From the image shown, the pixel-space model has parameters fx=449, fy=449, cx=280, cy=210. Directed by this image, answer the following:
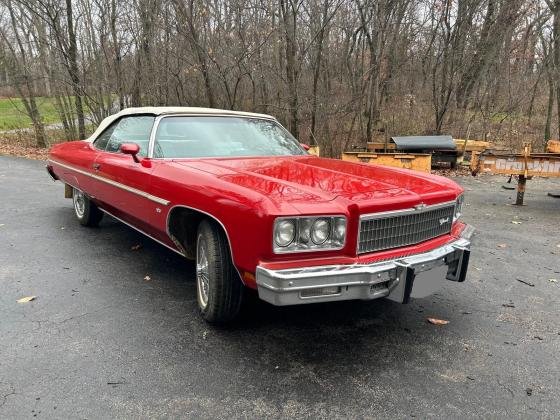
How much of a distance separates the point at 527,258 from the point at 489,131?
1124 centimetres

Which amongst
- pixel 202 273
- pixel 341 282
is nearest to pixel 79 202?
pixel 202 273

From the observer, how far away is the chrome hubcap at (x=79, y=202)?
5.90 metres

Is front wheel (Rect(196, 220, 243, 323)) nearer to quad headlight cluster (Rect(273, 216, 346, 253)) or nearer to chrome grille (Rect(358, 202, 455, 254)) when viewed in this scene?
quad headlight cluster (Rect(273, 216, 346, 253))

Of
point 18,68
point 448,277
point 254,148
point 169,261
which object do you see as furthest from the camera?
point 18,68

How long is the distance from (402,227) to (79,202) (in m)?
4.68

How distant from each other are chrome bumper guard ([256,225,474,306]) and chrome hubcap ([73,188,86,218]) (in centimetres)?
414

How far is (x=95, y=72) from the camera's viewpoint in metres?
14.2

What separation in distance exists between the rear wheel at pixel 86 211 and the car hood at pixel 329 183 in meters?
2.62

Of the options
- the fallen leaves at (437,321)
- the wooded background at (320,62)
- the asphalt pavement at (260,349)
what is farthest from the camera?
the wooded background at (320,62)

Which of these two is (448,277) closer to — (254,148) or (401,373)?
(401,373)

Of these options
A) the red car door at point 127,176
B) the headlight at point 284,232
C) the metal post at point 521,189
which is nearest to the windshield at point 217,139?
the red car door at point 127,176

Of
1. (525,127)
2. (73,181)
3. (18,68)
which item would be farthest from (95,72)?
(525,127)

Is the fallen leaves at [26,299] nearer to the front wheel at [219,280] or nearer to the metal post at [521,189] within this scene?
the front wheel at [219,280]

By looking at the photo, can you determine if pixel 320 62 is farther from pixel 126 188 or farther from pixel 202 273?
pixel 202 273
